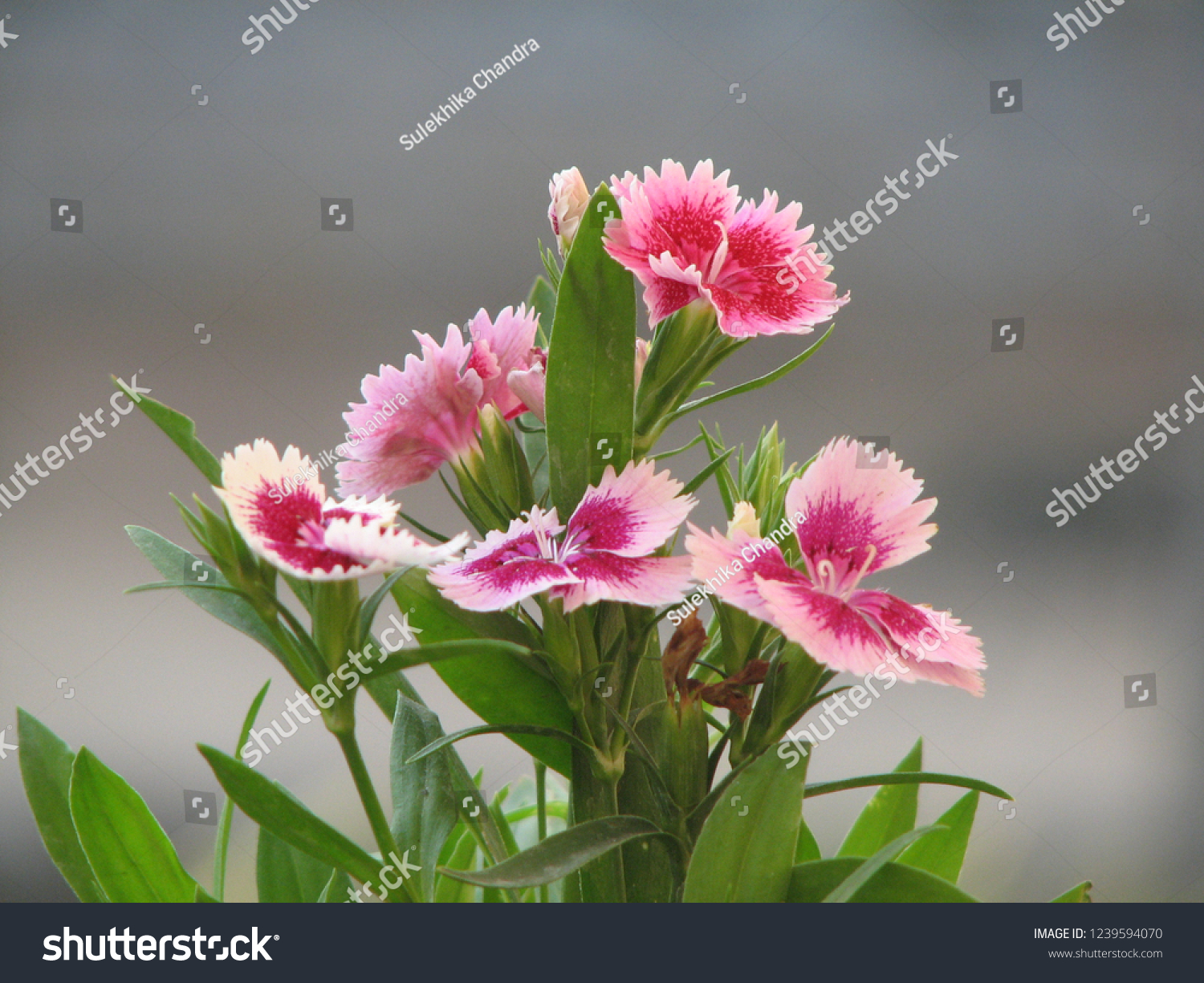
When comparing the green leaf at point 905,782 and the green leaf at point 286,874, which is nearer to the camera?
the green leaf at point 905,782

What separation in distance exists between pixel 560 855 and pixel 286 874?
1.10ft

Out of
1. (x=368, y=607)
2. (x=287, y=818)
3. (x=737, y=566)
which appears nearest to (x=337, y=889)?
(x=287, y=818)

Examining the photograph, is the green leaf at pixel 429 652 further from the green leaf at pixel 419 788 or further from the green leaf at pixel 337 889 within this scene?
the green leaf at pixel 337 889

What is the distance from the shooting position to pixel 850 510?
433 millimetres

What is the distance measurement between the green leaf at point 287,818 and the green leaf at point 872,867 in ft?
0.76

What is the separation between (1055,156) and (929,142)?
0.23 meters

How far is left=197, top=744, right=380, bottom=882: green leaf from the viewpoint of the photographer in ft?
1.46

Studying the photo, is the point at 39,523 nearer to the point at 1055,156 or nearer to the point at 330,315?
the point at 330,315

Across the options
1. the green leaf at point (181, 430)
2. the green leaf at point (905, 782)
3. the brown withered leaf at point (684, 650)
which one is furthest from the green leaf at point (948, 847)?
the green leaf at point (181, 430)

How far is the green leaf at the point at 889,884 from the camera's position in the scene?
1.47 feet

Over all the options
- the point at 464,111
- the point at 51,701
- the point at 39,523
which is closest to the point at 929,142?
the point at 464,111

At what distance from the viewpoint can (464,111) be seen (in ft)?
5.12

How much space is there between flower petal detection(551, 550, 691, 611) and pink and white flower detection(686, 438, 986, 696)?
0.04 feet

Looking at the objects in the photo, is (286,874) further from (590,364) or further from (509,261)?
(509,261)
